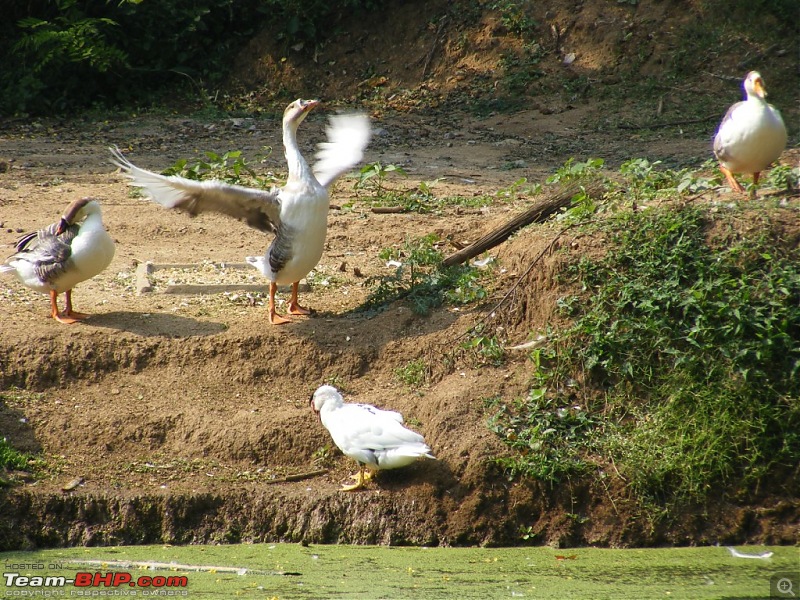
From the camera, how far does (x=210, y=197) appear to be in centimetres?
698

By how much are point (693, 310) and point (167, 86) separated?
33.6ft

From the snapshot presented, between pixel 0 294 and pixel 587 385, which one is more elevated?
pixel 0 294

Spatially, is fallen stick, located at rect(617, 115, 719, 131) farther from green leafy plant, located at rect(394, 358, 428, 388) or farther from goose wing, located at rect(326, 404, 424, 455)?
goose wing, located at rect(326, 404, 424, 455)

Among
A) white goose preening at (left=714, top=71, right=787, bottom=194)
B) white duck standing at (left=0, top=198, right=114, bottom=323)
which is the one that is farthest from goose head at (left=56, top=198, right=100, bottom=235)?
white goose preening at (left=714, top=71, right=787, bottom=194)

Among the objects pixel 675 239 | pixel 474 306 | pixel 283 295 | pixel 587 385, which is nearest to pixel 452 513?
pixel 587 385

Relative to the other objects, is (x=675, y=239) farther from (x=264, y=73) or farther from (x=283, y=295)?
(x=264, y=73)

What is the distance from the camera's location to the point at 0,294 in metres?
7.52

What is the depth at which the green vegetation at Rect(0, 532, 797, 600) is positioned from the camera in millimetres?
4867

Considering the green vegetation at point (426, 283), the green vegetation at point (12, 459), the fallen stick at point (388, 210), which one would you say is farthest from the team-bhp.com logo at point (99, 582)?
the fallen stick at point (388, 210)

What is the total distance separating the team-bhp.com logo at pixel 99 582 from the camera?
16.0 ft

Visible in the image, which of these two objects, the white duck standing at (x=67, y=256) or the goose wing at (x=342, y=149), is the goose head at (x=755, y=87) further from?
the white duck standing at (x=67, y=256)

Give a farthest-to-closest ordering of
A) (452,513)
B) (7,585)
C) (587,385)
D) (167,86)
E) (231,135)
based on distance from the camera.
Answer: (167,86)
(231,135)
(587,385)
(452,513)
(7,585)

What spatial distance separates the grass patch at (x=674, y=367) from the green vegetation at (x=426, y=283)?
84cm

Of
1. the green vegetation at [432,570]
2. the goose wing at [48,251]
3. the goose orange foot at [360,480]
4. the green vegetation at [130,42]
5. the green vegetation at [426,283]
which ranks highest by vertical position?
the green vegetation at [130,42]
